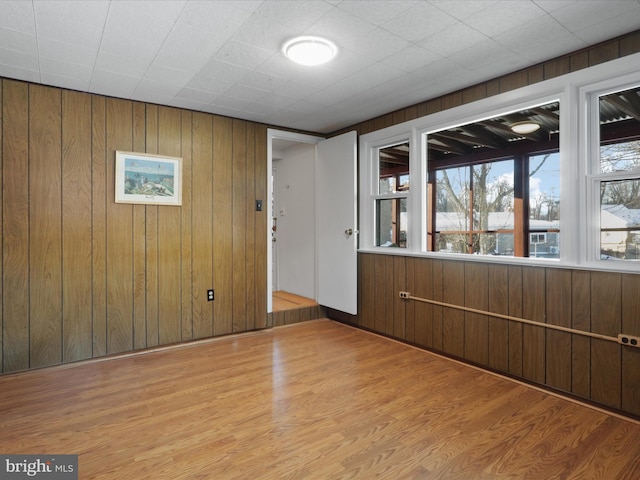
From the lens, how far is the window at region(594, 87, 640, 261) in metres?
2.26

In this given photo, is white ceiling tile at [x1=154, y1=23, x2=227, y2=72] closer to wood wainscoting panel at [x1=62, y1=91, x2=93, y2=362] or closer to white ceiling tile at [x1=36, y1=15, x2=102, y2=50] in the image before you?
white ceiling tile at [x1=36, y1=15, x2=102, y2=50]

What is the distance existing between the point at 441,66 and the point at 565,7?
0.83 meters

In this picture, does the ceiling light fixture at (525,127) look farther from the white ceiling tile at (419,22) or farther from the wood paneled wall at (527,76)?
the white ceiling tile at (419,22)

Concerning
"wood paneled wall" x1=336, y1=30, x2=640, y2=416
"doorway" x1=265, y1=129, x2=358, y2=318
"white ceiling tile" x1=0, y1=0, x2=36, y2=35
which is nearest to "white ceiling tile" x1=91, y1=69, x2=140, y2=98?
"white ceiling tile" x1=0, y1=0, x2=36, y2=35

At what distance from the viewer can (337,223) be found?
432 centimetres

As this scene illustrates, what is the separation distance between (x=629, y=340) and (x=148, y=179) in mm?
3867

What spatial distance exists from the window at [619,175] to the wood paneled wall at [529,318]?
0.75 feet

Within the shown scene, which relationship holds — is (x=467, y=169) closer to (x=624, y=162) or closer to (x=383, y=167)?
(x=383, y=167)

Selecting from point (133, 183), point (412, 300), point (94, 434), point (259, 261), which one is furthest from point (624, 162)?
point (133, 183)

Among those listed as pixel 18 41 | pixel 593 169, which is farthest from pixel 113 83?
pixel 593 169

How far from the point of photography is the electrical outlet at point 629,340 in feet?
7.10

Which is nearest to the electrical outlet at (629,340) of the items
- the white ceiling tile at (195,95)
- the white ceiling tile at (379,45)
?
the white ceiling tile at (379,45)

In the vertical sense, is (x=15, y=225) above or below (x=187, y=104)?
below

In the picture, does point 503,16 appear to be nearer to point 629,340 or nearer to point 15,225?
point 629,340
